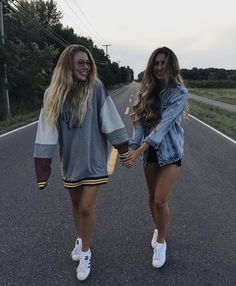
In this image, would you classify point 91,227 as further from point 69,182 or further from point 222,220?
point 222,220

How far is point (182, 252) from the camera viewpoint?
3.99 m

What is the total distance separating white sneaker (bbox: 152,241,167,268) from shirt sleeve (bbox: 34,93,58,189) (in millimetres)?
1154

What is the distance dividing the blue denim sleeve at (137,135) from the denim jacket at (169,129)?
8cm

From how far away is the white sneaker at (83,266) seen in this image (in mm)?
3445

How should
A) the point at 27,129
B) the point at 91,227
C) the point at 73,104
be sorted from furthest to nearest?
the point at 27,129 → the point at 91,227 → the point at 73,104

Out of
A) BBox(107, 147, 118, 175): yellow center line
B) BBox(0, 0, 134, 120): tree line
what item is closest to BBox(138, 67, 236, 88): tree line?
BBox(0, 0, 134, 120): tree line

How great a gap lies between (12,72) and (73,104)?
20.0 metres

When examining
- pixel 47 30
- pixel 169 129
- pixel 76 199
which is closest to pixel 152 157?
pixel 169 129

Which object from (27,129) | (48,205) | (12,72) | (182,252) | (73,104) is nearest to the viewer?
(73,104)

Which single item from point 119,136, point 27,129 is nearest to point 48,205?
point 119,136

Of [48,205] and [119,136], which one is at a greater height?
[119,136]

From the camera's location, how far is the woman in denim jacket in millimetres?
3598

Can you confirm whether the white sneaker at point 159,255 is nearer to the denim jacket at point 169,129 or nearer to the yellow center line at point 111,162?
the denim jacket at point 169,129

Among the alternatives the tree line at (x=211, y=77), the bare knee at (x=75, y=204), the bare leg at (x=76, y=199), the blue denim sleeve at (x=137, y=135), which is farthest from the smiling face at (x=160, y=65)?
the tree line at (x=211, y=77)
